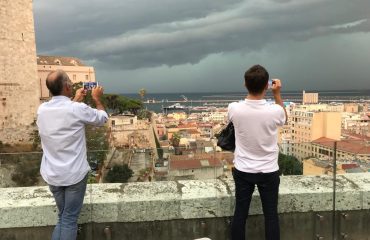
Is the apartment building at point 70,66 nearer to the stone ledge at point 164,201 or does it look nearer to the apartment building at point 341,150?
the stone ledge at point 164,201

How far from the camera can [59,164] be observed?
2.62 metres

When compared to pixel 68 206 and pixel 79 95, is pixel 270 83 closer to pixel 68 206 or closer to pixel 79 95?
pixel 79 95

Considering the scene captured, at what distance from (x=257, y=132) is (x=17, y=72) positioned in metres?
26.7

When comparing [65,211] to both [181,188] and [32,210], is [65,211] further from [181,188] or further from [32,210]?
[181,188]

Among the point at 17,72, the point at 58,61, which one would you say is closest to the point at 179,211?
the point at 17,72

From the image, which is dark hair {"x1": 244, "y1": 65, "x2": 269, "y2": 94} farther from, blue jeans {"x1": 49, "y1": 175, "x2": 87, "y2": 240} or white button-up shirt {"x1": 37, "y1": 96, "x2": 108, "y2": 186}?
blue jeans {"x1": 49, "y1": 175, "x2": 87, "y2": 240}

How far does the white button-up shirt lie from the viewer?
2588mm

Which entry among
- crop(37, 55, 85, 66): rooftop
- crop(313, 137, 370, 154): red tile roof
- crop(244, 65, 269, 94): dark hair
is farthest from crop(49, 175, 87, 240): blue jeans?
crop(37, 55, 85, 66): rooftop

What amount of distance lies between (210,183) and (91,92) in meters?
1.22

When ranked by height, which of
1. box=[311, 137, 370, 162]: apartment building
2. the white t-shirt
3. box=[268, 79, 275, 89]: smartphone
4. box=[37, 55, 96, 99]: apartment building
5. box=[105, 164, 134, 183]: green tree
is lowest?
box=[105, 164, 134, 183]: green tree

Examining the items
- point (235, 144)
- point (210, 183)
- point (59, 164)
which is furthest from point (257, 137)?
point (59, 164)

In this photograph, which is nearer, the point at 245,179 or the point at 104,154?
the point at 245,179

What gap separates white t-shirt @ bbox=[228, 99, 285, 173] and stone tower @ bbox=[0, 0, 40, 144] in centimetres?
2493

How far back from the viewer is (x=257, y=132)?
2732 millimetres
